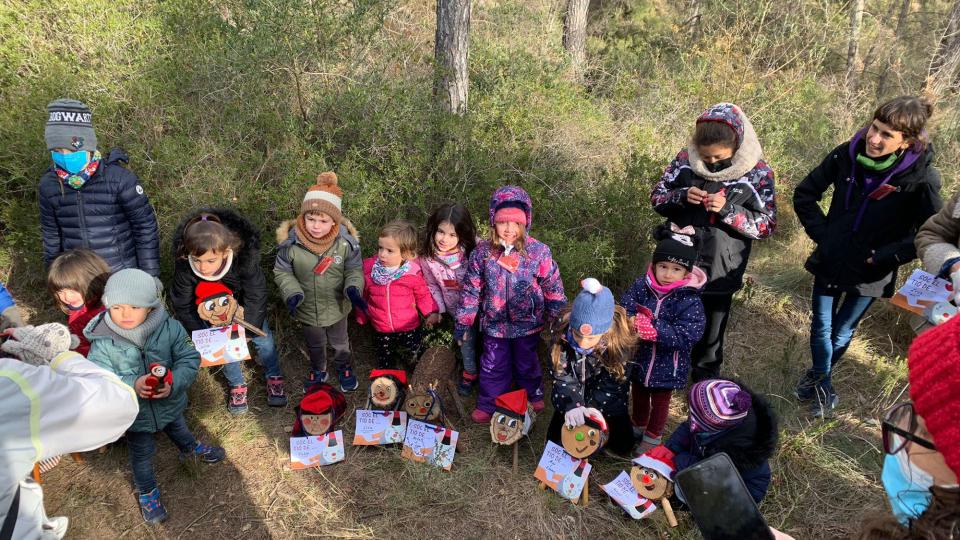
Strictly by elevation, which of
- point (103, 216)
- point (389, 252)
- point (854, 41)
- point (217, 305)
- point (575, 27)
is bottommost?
point (217, 305)

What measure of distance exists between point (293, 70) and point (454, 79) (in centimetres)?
162

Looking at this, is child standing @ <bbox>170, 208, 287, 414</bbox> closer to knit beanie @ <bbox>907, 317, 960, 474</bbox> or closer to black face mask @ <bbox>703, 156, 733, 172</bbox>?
black face mask @ <bbox>703, 156, 733, 172</bbox>

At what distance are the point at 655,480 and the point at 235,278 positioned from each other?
315 centimetres

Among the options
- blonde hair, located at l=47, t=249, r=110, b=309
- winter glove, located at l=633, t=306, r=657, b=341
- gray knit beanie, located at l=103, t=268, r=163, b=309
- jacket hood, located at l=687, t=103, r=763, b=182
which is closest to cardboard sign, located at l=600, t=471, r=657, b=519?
winter glove, located at l=633, t=306, r=657, b=341

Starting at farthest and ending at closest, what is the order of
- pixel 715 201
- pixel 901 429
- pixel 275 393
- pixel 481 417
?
pixel 275 393 → pixel 481 417 → pixel 715 201 → pixel 901 429

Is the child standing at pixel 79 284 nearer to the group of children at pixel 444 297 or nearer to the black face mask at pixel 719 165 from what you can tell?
the group of children at pixel 444 297

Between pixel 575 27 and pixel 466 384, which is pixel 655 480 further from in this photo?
pixel 575 27

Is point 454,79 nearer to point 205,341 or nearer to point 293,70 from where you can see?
point 293,70

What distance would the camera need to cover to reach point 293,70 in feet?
17.2

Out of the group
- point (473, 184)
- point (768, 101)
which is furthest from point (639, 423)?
point (768, 101)

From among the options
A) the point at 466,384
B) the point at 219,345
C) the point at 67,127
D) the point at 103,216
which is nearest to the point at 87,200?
the point at 103,216

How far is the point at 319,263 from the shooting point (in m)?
4.04

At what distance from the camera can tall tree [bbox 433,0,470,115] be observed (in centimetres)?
548

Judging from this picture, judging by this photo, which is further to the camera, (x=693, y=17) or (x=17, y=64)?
(x=693, y=17)
